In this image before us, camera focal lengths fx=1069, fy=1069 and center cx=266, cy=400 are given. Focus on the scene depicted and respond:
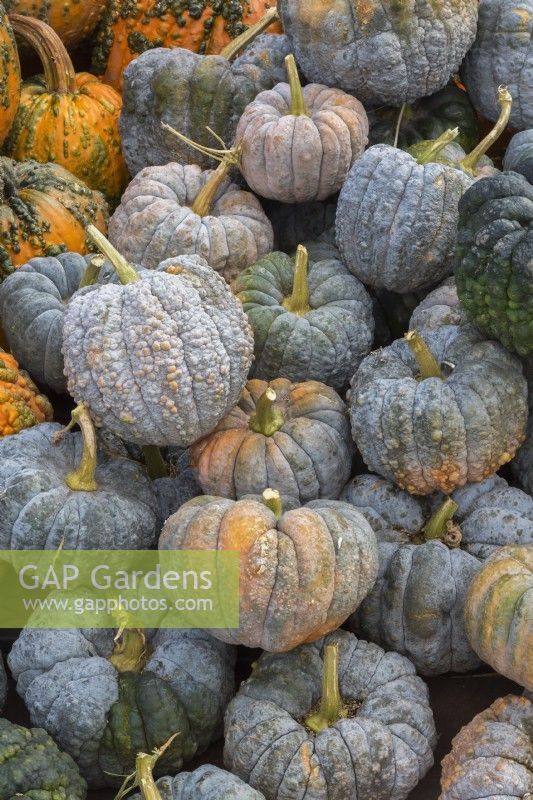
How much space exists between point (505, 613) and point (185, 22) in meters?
2.81

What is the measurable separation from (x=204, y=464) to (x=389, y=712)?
86cm

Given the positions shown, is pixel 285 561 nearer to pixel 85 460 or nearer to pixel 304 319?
pixel 85 460

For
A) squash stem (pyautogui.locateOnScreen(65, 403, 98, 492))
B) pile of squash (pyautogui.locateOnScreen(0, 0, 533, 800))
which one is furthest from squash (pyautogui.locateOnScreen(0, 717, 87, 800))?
squash stem (pyautogui.locateOnScreen(65, 403, 98, 492))

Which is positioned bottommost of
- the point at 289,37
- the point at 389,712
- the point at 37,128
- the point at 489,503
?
the point at 389,712

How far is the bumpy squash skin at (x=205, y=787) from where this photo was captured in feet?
7.99

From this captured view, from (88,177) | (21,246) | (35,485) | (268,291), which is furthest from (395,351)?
(88,177)

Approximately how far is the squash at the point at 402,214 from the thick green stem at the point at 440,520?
0.80 meters

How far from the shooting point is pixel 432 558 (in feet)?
9.40

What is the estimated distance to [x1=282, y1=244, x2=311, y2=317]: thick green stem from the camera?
10.7 feet

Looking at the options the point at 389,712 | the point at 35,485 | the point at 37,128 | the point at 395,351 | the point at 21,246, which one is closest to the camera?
the point at 389,712

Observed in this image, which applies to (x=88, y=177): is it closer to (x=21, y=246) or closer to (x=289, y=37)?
(x=21, y=246)

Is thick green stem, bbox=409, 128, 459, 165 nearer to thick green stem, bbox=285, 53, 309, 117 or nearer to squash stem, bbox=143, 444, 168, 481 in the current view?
thick green stem, bbox=285, 53, 309, 117

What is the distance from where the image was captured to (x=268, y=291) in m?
3.38

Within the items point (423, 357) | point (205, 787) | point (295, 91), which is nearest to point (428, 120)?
point (295, 91)
